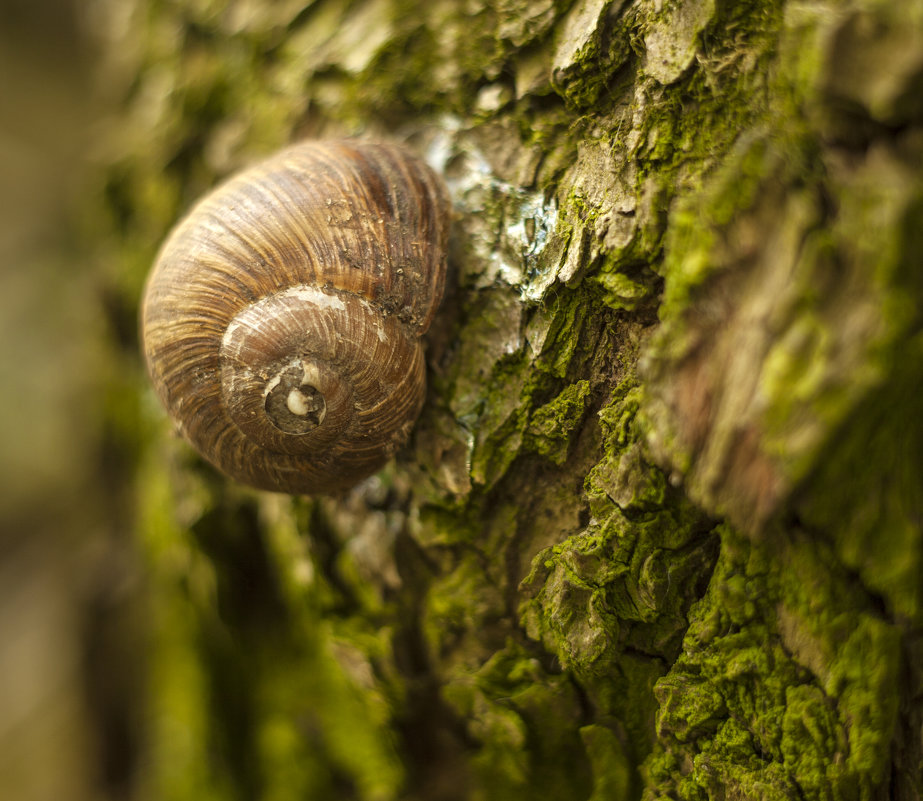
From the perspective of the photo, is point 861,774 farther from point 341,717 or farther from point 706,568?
point 341,717

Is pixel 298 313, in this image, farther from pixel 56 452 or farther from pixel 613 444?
pixel 56 452

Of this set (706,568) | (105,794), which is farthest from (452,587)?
(105,794)

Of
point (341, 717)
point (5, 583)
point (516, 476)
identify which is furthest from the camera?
point (5, 583)

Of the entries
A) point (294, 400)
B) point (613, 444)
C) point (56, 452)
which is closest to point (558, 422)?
point (613, 444)

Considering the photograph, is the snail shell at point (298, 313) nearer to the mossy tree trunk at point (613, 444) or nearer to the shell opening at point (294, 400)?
the shell opening at point (294, 400)

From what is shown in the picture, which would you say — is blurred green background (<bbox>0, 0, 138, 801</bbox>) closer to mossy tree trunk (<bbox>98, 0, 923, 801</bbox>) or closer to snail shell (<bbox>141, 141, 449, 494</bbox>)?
mossy tree trunk (<bbox>98, 0, 923, 801</bbox>)

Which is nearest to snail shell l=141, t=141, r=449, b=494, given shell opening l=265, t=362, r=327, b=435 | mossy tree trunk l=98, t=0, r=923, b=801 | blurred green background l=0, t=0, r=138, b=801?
shell opening l=265, t=362, r=327, b=435

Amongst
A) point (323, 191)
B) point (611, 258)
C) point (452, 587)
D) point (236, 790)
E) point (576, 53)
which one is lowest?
point (236, 790)

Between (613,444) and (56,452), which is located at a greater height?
(56,452)
